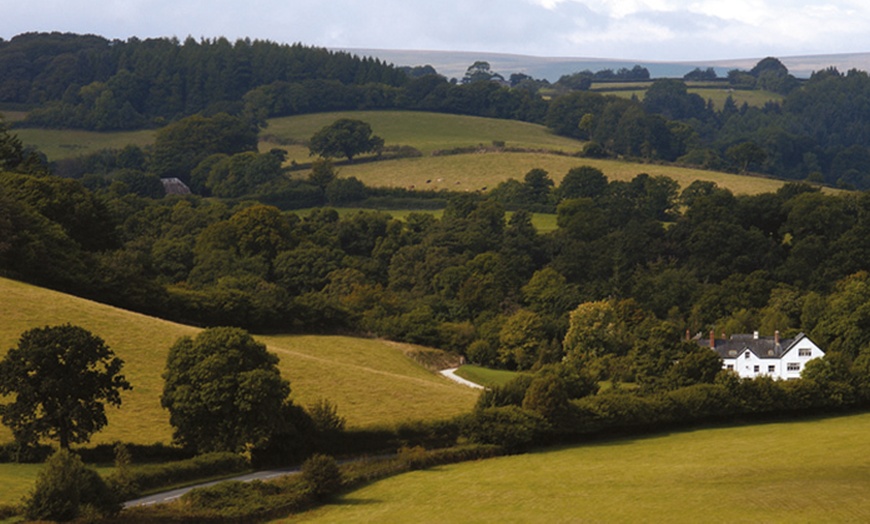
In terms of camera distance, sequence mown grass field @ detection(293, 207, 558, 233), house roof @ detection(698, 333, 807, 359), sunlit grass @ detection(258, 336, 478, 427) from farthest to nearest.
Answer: mown grass field @ detection(293, 207, 558, 233) → house roof @ detection(698, 333, 807, 359) → sunlit grass @ detection(258, 336, 478, 427)

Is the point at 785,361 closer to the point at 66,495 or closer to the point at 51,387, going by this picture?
the point at 51,387

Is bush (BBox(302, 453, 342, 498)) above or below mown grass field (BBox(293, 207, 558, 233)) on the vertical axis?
above

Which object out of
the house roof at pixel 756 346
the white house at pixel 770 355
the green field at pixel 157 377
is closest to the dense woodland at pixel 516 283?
the white house at pixel 770 355

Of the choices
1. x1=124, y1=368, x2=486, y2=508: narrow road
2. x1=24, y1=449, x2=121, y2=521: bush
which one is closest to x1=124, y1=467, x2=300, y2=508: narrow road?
x1=124, y1=368, x2=486, y2=508: narrow road

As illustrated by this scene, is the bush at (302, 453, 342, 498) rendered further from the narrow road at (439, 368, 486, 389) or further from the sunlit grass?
the narrow road at (439, 368, 486, 389)

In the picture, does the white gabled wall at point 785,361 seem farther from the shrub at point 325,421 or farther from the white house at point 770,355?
the shrub at point 325,421

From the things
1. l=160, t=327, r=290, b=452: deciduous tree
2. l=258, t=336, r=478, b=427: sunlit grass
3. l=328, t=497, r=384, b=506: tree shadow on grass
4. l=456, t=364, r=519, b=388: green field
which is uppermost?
l=160, t=327, r=290, b=452: deciduous tree

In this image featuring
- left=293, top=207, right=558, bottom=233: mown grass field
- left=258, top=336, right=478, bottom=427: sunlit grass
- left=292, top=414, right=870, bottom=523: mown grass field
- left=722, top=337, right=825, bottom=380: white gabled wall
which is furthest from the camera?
left=293, top=207, right=558, bottom=233: mown grass field
